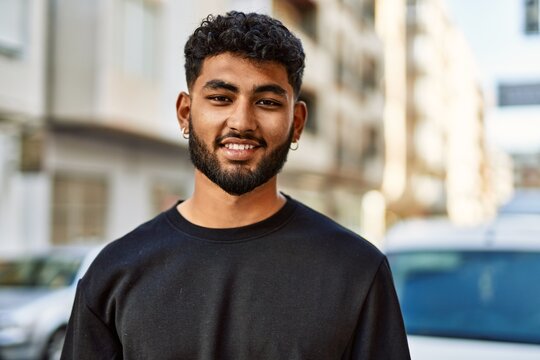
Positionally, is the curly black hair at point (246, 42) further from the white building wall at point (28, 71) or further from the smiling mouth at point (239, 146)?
the white building wall at point (28, 71)

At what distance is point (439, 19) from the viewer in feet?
198

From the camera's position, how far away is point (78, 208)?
16344mm

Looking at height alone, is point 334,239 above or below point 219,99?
below

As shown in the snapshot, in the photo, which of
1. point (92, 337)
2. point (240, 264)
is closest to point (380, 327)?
point (240, 264)

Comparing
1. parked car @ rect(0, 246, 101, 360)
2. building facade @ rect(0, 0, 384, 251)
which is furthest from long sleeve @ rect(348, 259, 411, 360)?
building facade @ rect(0, 0, 384, 251)

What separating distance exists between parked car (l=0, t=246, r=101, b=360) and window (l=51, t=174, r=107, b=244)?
517cm

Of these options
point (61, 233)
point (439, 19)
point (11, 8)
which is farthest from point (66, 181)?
point (439, 19)

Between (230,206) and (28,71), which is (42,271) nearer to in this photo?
(28,71)

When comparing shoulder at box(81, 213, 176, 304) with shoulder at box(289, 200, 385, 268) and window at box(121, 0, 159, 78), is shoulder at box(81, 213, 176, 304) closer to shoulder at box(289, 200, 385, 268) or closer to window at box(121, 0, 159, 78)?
shoulder at box(289, 200, 385, 268)

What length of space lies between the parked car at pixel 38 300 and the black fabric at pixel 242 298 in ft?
22.5

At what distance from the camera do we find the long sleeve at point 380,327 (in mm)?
1923

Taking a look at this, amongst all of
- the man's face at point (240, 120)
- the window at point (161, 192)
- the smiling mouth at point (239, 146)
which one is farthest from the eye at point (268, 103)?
the window at point (161, 192)

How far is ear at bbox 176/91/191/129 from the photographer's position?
213 cm

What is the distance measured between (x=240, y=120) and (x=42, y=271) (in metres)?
8.52
